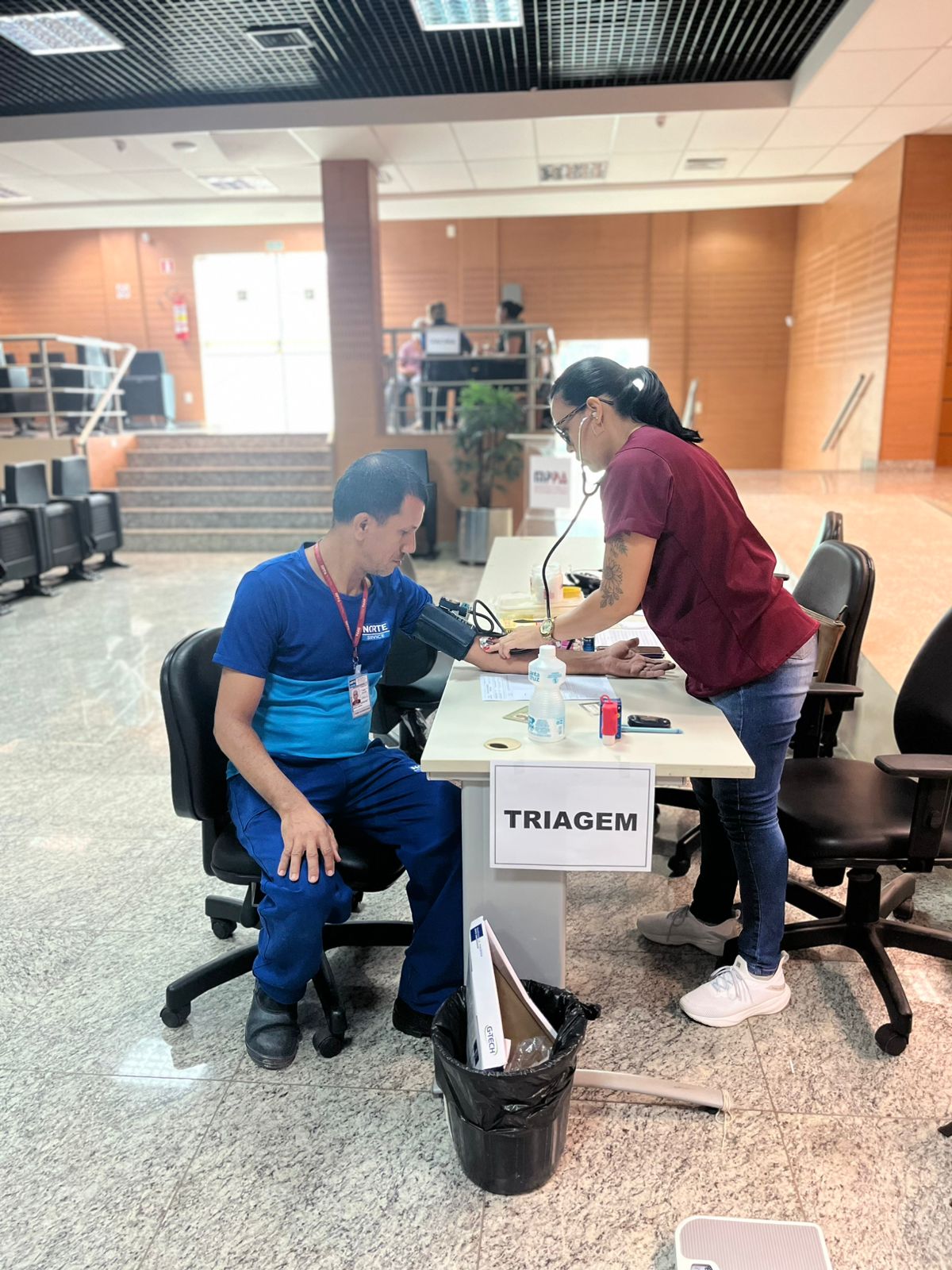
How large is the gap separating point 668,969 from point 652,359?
1027cm

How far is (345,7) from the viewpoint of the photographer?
17.8 ft

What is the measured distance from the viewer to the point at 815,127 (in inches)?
A: 268

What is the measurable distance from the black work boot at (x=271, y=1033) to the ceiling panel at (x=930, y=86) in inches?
251

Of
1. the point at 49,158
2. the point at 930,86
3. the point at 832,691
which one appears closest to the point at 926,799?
the point at 832,691

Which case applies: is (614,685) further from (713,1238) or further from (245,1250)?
(245,1250)

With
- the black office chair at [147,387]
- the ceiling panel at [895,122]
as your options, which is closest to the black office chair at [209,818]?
the ceiling panel at [895,122]

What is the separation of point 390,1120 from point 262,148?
765 centimetres

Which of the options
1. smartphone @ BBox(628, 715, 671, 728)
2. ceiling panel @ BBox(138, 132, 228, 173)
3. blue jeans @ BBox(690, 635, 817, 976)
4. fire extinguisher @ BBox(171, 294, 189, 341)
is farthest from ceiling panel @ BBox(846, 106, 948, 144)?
fire extinguisher @ BBox(171, 294, 189, 341)

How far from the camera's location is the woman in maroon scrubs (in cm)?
163

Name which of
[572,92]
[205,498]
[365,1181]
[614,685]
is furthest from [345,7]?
[365,1181]

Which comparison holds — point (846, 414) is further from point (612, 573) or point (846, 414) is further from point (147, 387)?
point (147, 387)

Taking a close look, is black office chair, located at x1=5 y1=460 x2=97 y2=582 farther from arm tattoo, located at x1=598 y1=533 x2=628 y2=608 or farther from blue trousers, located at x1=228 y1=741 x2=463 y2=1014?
arm tattoo, located at x1=598 y1=533 x2=628 y2=608

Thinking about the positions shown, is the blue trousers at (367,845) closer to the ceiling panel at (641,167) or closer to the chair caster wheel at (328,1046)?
the chair caster wheel at (328,1046)

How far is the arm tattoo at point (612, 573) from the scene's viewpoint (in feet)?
5.37
